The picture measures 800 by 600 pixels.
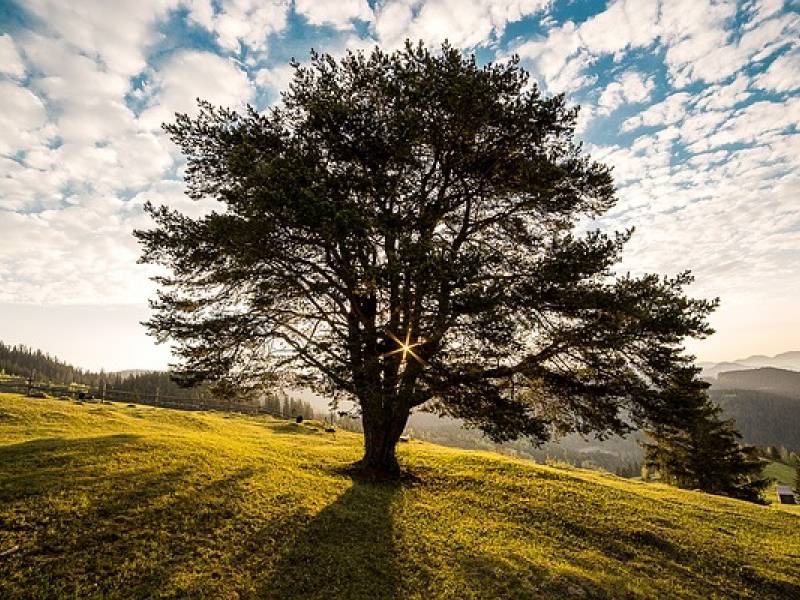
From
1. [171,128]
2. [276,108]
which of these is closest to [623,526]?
[276,108]

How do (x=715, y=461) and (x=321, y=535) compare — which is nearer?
(x=321, y=535)

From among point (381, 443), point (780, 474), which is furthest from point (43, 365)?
point (780, 474)

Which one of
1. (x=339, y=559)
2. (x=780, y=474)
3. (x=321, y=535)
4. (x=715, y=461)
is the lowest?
(x=780, y=474)

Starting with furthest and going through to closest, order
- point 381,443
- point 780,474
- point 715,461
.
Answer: point 780,474 < point 715,461 < point 381,443

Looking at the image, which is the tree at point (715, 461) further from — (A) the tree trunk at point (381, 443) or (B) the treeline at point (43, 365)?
(B) the treeline at point (43, 365)

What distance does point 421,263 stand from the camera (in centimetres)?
1197

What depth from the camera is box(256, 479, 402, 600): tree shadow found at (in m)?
8.66

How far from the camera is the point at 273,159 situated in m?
13.9

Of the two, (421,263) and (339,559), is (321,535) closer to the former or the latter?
(339,559)

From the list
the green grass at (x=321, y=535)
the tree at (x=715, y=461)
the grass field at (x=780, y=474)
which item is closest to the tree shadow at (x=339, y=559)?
the green grass at (x=321, y=535)

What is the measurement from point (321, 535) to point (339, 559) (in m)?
1.21

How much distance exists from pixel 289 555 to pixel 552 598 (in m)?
5.81

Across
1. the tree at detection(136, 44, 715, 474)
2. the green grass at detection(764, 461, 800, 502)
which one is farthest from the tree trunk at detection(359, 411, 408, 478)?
the green grass at detection(764, 461, 800, 502)

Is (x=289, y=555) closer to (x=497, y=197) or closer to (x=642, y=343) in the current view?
(x=642, y=343)
